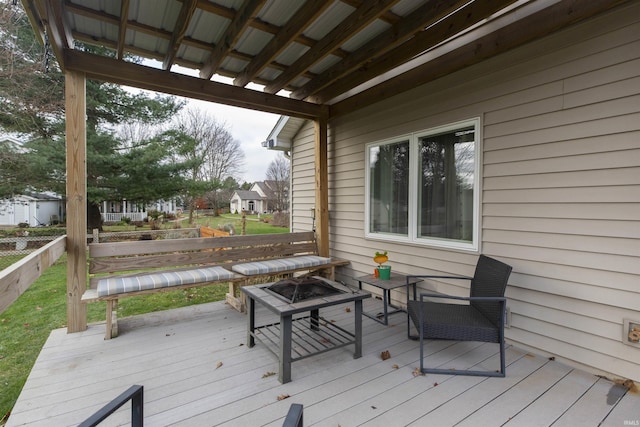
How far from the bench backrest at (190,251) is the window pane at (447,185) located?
2.03 metres

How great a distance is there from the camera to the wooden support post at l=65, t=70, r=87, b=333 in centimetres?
307

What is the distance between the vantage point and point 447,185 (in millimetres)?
3439

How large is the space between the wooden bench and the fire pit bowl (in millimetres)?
1090

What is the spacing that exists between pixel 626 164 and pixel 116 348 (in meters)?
4.50

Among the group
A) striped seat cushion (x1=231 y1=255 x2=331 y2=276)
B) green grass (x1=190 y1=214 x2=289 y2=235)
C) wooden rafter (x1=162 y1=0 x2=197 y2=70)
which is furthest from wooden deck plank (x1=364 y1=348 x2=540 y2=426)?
green grass (x1=190 y1=214 x2=289 y2=235)

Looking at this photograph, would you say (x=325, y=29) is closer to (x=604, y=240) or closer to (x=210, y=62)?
(x=210, y=62)

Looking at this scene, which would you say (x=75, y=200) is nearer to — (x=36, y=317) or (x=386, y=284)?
(x=36, y=317)

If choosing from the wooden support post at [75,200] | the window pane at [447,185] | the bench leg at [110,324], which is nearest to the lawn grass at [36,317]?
the wooden support post at [75,200]

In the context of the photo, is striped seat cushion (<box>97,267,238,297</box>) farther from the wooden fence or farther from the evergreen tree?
the evergreen tree

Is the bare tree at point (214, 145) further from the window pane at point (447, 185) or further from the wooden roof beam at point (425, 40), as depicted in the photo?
the window pane at point (447, 185)

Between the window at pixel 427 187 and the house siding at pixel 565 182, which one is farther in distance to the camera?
the window at pixel 427 187

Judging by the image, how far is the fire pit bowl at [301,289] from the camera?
2.52 metres

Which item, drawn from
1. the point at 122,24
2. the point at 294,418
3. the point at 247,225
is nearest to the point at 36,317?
the point at 122,24

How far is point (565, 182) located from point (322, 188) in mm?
3200
